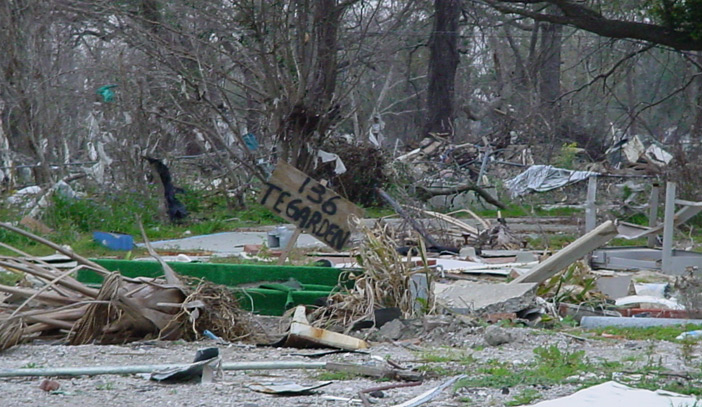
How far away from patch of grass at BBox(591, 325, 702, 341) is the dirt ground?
0.67 ft

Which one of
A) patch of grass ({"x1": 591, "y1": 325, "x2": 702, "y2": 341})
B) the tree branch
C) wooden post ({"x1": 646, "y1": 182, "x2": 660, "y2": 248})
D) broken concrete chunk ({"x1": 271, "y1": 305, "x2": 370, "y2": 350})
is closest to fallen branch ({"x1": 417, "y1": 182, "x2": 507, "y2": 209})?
the tree branch

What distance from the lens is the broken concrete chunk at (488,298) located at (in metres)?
7.84

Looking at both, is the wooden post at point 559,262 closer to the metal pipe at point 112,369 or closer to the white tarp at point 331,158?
the metal pipe at point 112,369

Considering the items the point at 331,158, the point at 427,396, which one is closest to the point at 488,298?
the point at 427,396

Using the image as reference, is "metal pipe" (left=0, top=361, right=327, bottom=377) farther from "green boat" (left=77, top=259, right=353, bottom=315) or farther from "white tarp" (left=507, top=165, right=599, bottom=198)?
"white tarp" (left=507, top=165, right=599, bottom=198)

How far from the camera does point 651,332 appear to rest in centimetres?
708

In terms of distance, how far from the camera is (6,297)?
7.42m

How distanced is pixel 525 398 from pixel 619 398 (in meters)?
0.42

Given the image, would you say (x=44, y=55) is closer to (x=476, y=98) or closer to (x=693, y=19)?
(x=693, y=19)

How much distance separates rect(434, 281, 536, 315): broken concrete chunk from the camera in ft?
25.7

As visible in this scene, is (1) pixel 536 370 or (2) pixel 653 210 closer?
(1) pixel 536 370

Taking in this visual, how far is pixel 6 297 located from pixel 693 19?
34.9 feet

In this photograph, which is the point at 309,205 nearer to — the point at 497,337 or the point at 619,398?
the point at 497,337

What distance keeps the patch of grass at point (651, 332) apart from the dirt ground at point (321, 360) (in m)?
0.20
